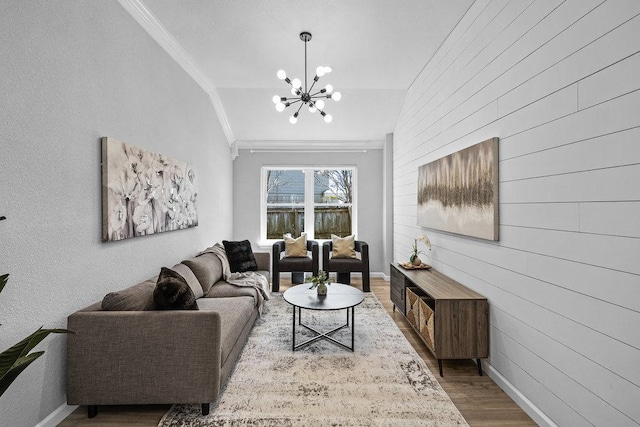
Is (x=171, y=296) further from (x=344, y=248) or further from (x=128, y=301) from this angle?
(x=344, y=248)

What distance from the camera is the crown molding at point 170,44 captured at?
2564 millimetres

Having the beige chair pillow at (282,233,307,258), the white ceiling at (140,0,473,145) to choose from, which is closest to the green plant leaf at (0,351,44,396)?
the white ceiling at (140,0,473,145)

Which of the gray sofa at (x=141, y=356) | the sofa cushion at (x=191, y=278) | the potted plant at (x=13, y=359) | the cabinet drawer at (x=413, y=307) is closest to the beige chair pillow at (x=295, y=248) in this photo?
the sofa cushion at (x=191, y=278)

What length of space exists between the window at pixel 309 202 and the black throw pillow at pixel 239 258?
5.80ft

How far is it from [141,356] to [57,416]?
0.60 meters

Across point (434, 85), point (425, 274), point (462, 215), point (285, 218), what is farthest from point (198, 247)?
point (434, 85)

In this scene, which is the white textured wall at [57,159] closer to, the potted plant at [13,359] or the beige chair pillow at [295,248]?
the potted plant at [13,359]

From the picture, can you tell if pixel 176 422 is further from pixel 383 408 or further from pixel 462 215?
pixel 462 215

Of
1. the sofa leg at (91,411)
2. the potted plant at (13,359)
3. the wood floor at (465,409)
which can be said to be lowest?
the wood floor at (465,409)

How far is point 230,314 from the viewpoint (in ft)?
8.64

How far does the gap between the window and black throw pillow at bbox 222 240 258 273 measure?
69.7 inches

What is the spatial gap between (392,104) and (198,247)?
357 cm

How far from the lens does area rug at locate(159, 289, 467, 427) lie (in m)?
1.90

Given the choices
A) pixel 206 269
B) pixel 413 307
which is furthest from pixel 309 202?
pixel 413 307
